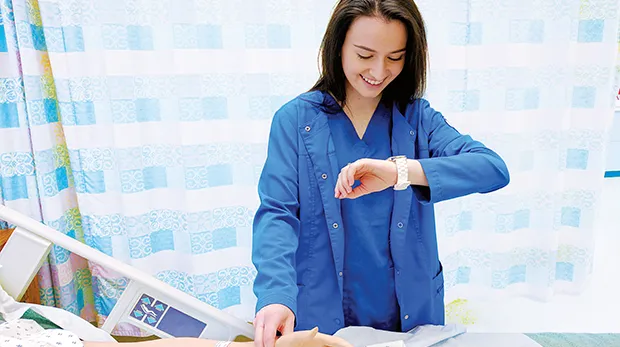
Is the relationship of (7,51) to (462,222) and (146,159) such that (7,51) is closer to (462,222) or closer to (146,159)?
(146,159)

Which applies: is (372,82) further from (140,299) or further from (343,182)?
(140,299)

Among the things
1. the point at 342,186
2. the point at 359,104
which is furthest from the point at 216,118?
the point at 342,186

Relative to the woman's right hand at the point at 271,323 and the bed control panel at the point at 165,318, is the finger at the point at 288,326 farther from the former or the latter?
Answer: the bed control panel at the point at 165,318

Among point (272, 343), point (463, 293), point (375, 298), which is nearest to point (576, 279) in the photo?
point (463, 293)

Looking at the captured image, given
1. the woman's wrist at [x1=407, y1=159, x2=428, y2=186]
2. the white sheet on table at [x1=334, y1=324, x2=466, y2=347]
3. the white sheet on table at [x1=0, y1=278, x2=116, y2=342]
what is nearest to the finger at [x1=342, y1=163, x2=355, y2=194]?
the woman's wrist at [x1=407, y1=159, x2=428, y2=186]

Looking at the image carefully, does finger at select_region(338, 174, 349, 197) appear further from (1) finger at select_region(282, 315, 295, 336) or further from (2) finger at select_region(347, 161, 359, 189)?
(1) finger at select_region(282, 315, 295, 336)

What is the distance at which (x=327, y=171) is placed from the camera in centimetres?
108

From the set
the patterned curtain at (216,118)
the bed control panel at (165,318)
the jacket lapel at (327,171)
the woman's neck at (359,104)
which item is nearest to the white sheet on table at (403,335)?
the jacket lapel at (327,171)

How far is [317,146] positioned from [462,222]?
121 cm

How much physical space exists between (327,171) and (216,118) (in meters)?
0.84

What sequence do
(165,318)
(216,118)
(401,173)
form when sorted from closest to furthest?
(401,173) → (165,318) → (216,118)

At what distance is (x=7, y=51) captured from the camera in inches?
65.4

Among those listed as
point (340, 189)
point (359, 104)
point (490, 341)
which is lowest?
point (490, 341)

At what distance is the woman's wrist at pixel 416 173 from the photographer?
0.97 metres
